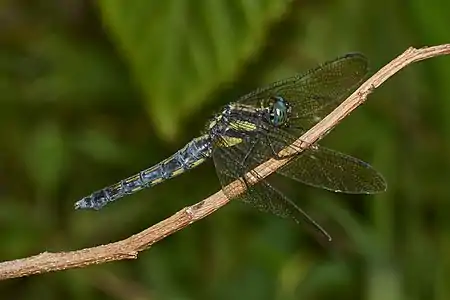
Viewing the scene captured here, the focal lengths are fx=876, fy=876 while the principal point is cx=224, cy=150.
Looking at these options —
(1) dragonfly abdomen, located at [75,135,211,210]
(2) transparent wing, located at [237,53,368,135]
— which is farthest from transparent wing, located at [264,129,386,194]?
(1) dragonfly abdomen, located at [75,135,211,210]

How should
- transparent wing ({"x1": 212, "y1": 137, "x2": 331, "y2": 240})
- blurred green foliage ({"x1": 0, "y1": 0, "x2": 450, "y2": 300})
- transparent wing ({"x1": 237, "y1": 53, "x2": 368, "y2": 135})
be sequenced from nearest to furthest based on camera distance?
transparent wing ({"x1": 212, "y1": 137, "x2": 331, "y2": 240}) < transparent wing ({"x1": 237, "y1": 53, "x2": 368, "y2": 135}) < blurred green foliage ({"x1": 0, "y1": 0, "x2": 450, "y2": 300})

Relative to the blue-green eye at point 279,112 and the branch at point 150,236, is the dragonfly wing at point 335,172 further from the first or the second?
the branch at point 150,236

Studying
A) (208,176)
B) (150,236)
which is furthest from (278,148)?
(208,176)

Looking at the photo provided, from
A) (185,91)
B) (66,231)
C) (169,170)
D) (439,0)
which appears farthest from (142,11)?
(66,231)

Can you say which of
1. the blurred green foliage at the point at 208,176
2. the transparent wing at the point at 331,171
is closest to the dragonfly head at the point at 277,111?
the transparent wing at the point at 331,171

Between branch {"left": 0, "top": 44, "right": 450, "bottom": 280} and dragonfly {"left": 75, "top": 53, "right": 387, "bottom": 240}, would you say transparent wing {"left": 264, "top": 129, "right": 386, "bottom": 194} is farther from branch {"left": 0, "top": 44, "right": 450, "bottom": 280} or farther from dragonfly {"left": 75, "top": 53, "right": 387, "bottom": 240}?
branch {"left": 0, "top": 44, "right": 450, "bottom": 280}

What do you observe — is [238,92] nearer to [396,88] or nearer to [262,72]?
[262,72]

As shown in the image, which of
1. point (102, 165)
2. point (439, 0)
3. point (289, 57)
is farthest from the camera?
point (102, 165)
